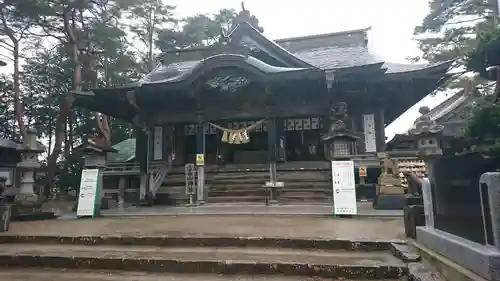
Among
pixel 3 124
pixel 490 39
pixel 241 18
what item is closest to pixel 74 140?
pixel 3 124

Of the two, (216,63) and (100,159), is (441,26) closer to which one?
(216,63)

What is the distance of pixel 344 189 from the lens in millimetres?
7457

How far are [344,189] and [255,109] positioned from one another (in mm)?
6595

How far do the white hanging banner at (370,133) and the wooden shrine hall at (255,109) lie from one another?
4 cm

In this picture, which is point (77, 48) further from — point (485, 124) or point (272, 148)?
point (485, 124)

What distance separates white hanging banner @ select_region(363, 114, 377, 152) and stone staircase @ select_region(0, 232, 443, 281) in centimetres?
915

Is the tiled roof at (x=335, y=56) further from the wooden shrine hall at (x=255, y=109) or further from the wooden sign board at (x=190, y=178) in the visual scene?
the wooden sign board at (x=190, y=178)

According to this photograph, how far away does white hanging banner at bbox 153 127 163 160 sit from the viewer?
47.1 feet

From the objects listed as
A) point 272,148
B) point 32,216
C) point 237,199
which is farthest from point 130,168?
point 32,216

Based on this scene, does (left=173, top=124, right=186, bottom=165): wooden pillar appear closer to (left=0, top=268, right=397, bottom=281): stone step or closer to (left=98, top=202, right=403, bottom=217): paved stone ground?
(left=98, top=202, right=403, bottom=217): paved stone ground

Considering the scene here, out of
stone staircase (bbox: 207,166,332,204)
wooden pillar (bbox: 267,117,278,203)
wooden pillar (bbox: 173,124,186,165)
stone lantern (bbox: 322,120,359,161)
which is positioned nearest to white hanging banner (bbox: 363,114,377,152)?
stone staircase (bbox: 207,166,332,204)

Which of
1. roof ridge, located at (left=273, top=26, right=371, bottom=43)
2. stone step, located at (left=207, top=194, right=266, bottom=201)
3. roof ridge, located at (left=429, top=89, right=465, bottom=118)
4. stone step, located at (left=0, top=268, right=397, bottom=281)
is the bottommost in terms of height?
stone step, located at (left=0, top=268, right=397, bottom=281)

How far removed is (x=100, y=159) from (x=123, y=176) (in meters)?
5.51

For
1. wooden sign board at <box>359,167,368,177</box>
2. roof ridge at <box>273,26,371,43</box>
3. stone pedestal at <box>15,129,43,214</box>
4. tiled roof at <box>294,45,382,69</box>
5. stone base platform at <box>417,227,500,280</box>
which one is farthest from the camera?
roof ridge at <box>273,26,371,43</box>
